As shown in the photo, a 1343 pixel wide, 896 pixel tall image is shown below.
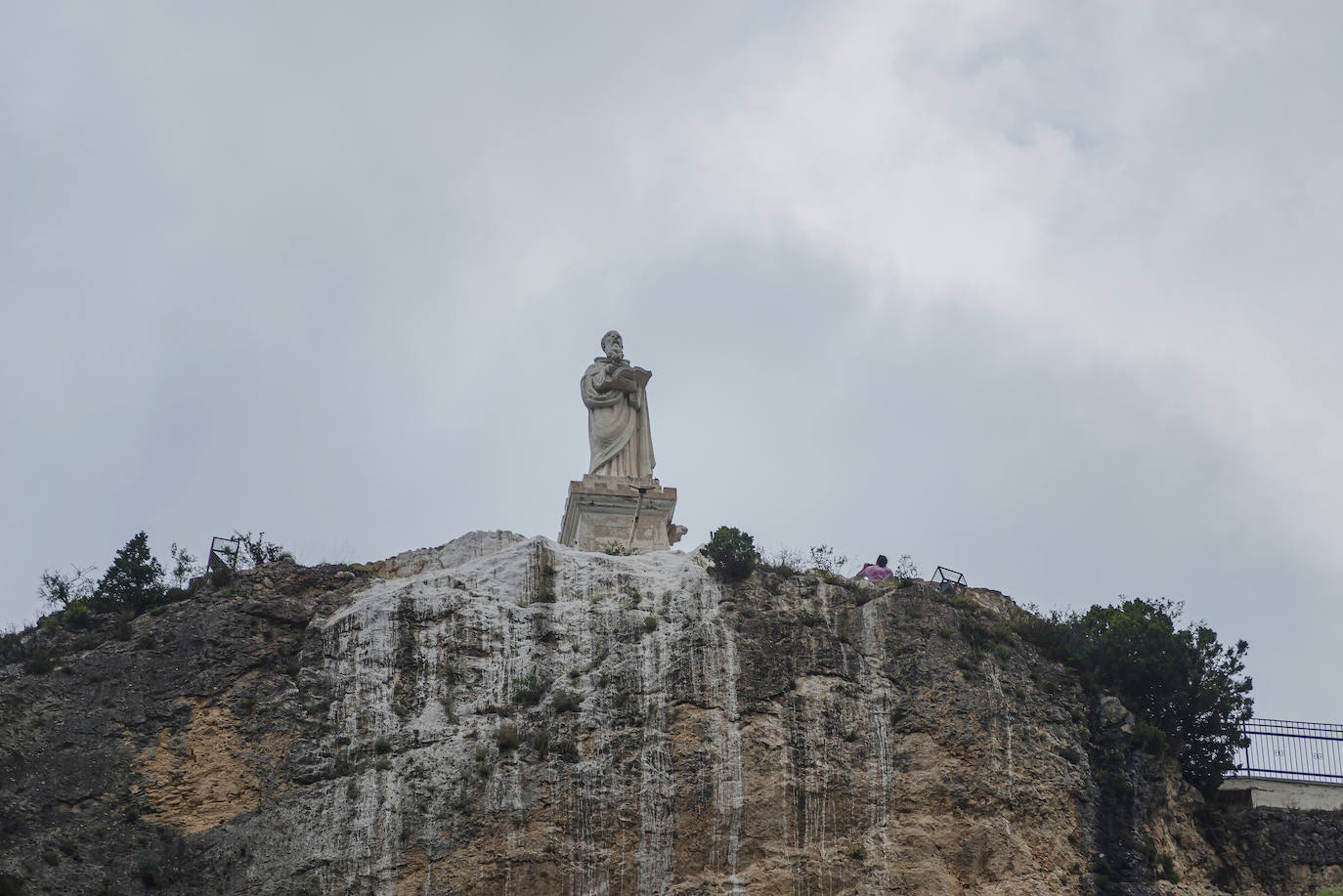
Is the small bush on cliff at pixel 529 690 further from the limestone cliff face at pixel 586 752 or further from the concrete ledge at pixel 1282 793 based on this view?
the concrete ledge at pixel 1282 793

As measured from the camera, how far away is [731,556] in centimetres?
2942

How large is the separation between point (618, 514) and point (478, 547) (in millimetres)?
2633

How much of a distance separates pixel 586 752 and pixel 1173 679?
33.5 ft

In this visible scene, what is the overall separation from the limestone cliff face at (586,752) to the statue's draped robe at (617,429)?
333 centimetres

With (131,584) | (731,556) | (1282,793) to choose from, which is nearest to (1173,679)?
(1282,793)

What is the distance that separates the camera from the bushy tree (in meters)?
28.8

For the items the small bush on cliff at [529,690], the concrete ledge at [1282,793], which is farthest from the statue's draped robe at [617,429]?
the concrete ledge at [1282,793]

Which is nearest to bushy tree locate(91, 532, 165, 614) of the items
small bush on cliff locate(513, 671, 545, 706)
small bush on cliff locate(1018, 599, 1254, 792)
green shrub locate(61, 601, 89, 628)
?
green shrub locate(61, 601, 89, 628)

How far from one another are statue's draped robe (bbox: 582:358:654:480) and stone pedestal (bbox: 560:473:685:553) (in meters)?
0.50

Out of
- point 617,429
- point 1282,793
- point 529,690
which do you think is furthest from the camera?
point 617,429

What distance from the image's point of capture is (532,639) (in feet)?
92.1

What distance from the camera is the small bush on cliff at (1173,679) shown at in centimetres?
2948

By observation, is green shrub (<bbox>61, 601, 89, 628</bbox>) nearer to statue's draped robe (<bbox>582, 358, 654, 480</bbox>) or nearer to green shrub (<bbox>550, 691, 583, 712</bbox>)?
green shrub (<bbox>550, 691, 583, 712</bbox>)

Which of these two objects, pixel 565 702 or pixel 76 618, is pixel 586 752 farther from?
pixel 76 618
